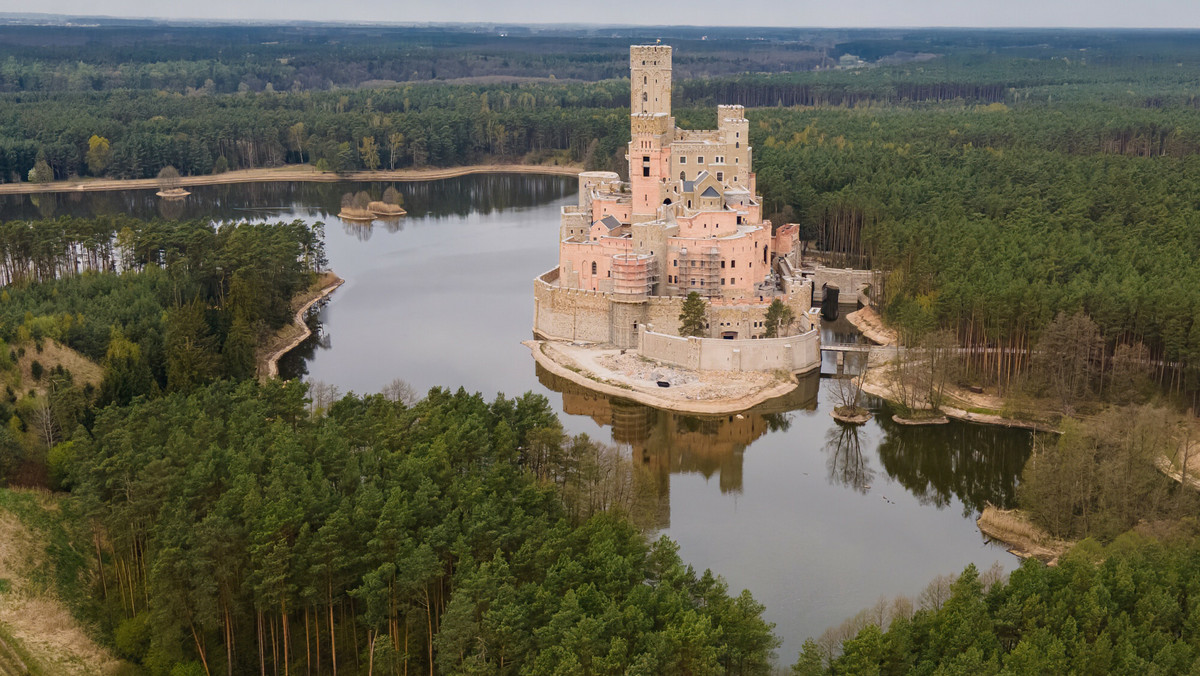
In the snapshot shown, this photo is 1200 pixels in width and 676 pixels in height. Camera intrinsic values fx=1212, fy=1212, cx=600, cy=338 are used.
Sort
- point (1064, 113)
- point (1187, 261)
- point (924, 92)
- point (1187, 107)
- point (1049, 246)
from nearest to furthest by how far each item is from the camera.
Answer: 1. point (1187, 261)
2. point (1049, 246)
3. point (1064, 113)
4. point (1187, 107)
5. point (924, 92)

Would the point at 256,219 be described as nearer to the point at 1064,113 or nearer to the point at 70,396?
the point at 70,396

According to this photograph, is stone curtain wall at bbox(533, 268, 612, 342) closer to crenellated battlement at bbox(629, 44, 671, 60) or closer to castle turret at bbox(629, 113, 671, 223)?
castle turret at bbox(629, 113, 671, 223)

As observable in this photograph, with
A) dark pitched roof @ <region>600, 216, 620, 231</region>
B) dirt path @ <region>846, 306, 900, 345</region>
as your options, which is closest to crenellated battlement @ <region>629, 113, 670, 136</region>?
dark pitched roof @ <region>600, 216, 620, 231</region>

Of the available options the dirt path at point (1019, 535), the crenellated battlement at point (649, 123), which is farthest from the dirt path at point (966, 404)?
the crenellated battlement at point (649, 123)

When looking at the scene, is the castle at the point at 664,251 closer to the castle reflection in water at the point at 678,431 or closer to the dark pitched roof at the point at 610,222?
the dark pitched roof at the point at 610,222

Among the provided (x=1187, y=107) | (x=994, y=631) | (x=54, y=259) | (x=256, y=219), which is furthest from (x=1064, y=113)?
(x=994, y=631)
